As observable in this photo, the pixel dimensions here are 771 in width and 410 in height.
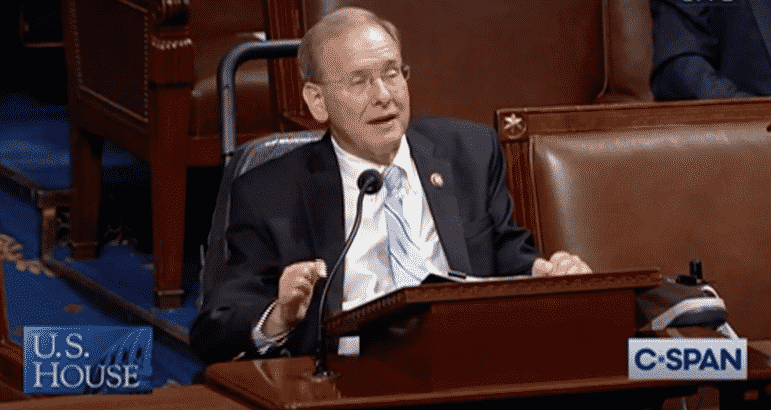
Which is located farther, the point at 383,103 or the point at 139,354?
the point at 383,103

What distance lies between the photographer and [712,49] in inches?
141

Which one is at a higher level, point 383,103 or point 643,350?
point 383,103

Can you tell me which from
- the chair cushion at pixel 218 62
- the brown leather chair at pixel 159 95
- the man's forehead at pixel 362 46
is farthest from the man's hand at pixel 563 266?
the chair cushion at pixel 218 62

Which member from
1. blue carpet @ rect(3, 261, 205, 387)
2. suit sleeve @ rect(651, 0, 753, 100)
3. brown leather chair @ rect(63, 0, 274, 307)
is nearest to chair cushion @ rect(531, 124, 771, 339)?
suit sleeve @ rect(651, 0, 753, 100)

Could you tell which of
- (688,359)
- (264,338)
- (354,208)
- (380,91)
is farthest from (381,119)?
(688,359)

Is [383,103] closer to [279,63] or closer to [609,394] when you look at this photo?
[609,394]

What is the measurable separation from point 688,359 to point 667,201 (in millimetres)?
1004

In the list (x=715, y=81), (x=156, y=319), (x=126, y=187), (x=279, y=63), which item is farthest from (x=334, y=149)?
(x=126, y=187)

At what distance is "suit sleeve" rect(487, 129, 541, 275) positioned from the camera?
7.78 ft

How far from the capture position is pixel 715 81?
3.48m

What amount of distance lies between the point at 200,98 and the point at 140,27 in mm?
263

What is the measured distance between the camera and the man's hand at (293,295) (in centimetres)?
200

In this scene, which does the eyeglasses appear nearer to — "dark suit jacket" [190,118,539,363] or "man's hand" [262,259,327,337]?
"dark suit jacket" [190,118,539,363]

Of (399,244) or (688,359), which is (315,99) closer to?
(399,244)
